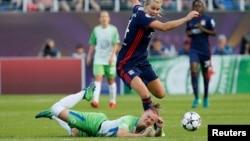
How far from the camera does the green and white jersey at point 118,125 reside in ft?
46.8

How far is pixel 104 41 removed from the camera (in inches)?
953

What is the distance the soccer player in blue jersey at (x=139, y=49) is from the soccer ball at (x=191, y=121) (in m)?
0.88

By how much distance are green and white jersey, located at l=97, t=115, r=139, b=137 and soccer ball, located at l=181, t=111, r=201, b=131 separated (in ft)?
3.78

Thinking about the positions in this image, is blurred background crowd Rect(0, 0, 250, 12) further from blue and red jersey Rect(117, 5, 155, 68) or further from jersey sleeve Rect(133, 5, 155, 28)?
jersey sleeve Rect(133, 5, 155, 28)

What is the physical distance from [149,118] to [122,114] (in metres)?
6.64

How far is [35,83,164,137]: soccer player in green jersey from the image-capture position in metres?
14.1

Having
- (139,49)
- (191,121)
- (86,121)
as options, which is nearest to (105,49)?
(139,49)

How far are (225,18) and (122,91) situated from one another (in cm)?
577

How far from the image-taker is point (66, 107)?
48.5 feet

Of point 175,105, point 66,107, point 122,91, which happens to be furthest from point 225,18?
point 66,107

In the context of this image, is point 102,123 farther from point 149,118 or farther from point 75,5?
point 75,5

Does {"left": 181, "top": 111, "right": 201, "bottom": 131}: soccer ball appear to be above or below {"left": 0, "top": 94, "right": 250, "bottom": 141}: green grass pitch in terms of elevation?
above

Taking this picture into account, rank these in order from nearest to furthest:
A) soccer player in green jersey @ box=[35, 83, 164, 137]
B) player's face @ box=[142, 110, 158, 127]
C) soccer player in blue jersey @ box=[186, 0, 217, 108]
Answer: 1. player's face @ box=[142, 110, 158, 127]
2. soccer player in green jersey @ box=[35, 83, 164, 137]
3. soccer player in blue jersey @ box=[186, 0, 217, 108]

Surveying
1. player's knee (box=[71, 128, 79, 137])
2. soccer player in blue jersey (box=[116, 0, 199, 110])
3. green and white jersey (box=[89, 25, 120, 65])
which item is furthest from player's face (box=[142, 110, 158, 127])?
green and white jersey (box=[89, 25, 120, 65])
